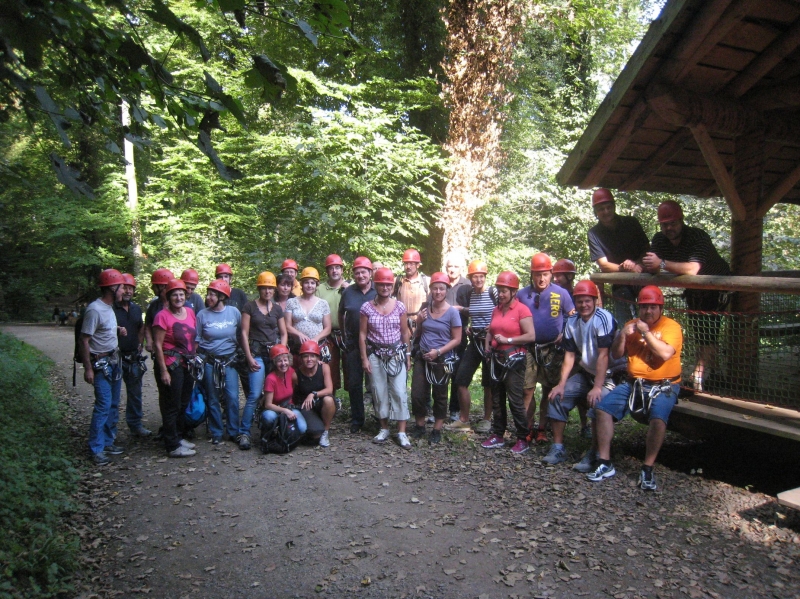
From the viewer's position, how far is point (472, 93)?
48.1ft

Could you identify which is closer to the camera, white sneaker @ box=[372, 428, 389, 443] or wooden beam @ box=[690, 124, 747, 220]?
wooden beam @ box=[690, 124, 747, 220]

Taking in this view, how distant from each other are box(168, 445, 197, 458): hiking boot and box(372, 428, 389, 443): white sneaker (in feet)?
7.16

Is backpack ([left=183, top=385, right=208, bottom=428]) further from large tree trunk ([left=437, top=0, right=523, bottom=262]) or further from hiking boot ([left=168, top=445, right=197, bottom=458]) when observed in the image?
large tree trunk ([left=437, top=0, right=523, bottom=262])

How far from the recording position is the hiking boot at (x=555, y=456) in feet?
20.8

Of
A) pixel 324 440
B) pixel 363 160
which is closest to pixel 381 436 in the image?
pixel 324 440

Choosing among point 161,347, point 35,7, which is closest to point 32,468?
point 161,347

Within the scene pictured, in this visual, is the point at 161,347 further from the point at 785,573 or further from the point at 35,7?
the point at 785,573

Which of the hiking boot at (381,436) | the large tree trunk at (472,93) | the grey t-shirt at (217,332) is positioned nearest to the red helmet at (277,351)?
the grey t-shirt at (217,332)

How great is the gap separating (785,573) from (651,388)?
186 cm

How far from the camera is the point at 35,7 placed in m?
2.62

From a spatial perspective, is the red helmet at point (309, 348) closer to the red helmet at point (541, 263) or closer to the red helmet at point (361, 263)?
the red helmet at point (361, 263)

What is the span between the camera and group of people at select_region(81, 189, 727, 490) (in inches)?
251

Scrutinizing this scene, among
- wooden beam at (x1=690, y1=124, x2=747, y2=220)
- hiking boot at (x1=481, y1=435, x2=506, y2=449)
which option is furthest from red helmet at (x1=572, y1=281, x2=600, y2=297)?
hiking boot at (x1=481, y1=435, x2=506, y2=449)

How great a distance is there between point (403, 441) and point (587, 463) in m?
2.20
